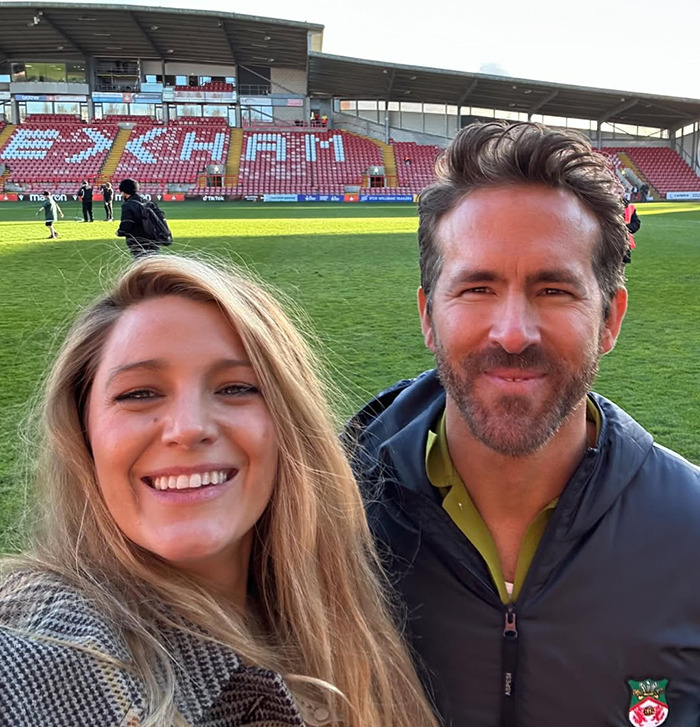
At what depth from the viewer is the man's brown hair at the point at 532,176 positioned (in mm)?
1798

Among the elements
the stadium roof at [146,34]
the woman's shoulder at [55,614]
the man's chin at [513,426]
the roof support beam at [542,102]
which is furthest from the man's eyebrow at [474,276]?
the roof support beam at [542,102]

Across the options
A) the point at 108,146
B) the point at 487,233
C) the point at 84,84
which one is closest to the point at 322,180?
the point at 108,146

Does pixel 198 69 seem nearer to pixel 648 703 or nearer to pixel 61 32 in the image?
pixel 61 32

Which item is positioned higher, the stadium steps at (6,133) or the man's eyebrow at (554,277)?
the stadium steps at (6,133)

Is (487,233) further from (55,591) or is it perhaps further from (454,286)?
(55,591)

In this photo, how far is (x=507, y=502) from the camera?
174 cm

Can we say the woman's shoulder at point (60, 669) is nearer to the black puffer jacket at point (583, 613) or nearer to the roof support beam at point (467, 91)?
the black puffer jacket at point (583, 613)

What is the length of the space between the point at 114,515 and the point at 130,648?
31 centimetres

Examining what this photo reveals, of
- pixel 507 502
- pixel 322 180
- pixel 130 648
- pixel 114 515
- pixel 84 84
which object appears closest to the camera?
pixel 130 648

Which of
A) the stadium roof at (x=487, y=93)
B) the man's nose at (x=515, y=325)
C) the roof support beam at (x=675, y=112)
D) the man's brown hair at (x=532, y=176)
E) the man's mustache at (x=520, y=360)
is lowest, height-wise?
the man's mustache at (x=520, y=360)

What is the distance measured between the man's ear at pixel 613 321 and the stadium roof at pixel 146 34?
43.0 metres

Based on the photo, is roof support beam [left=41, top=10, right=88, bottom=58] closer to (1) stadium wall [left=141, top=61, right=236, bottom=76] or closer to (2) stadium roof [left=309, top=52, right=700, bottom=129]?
(1) stadium wall [left=141, top=61, right=236, bottom=76]

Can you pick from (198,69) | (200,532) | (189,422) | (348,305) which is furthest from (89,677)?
(198,69)

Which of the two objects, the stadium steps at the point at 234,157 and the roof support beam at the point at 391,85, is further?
the stadium steps at the point at 234,157
